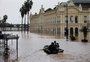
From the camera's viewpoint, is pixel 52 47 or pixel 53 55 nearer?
pixel 53 55

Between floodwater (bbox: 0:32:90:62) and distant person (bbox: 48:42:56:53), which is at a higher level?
distant person (bbox: 48:42:56:53)

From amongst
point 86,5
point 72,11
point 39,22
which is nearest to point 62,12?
point 72,11

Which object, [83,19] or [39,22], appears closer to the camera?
[83,19]

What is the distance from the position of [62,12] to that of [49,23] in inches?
644

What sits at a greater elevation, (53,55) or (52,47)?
(52,47)

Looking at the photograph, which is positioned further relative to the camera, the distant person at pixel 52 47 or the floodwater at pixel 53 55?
the distant person at pixel 52 47

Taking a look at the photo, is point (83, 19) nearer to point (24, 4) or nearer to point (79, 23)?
point (79, 23)

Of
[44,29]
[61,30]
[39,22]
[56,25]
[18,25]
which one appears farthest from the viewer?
[18,25]

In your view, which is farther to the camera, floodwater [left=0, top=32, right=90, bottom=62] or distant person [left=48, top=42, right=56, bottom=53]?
distant person [left=48, top=42, right=56, bottom=53]

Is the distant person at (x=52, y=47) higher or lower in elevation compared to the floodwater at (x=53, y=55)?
higher

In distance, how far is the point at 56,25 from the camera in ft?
346

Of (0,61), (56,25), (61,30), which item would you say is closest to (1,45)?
(0,61)

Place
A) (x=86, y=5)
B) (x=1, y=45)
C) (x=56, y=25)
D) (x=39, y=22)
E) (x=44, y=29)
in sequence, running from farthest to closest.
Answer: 1. (x=39, y=22)
2. (x=44, y=29)
3. (x=86, y=5)
4. (x=56, y=25)
5. (x=1, y=45)

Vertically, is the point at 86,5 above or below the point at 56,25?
above
